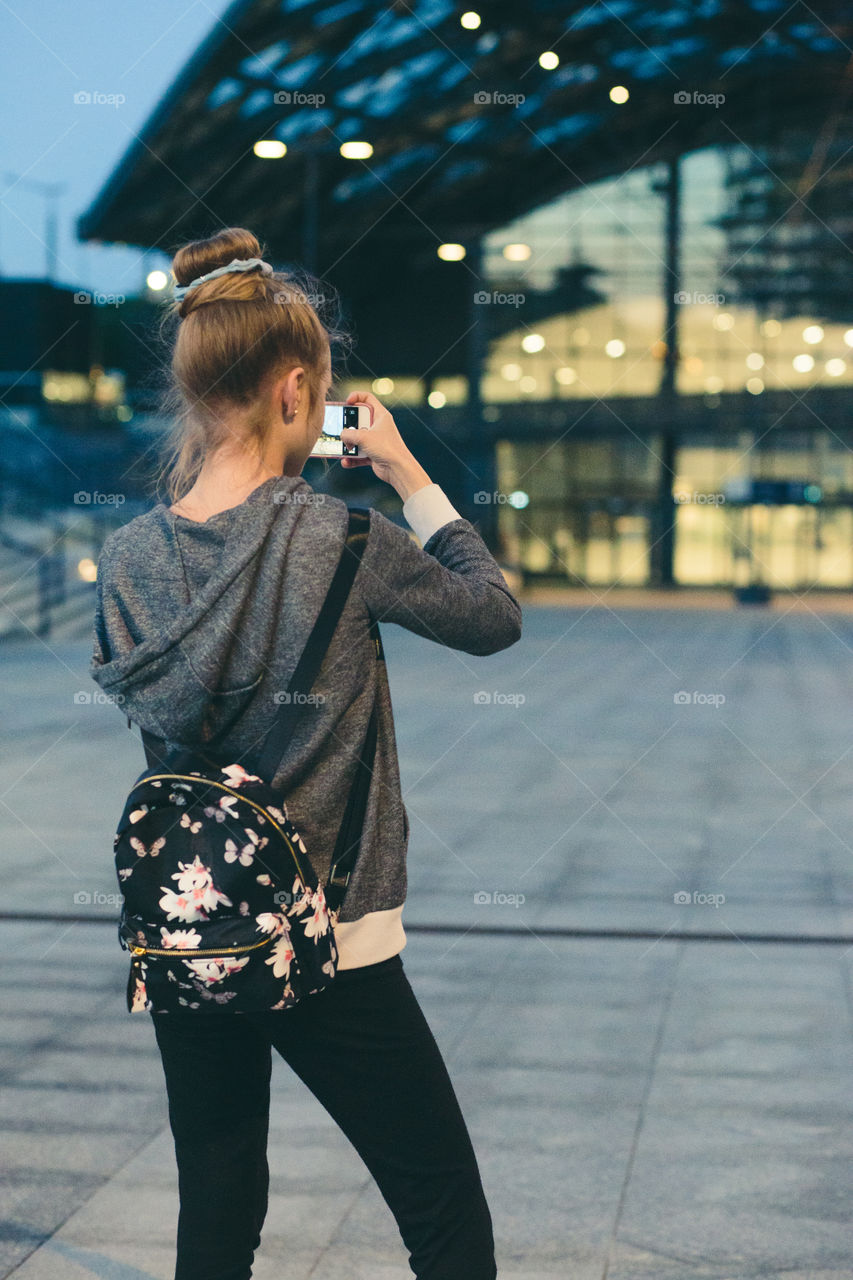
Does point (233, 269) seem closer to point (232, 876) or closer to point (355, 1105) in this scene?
point (232, 876)

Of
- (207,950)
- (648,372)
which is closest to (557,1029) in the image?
(207,950)

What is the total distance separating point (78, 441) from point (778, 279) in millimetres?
18313

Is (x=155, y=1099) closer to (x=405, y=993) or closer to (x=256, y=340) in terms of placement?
(x=405, y=993)

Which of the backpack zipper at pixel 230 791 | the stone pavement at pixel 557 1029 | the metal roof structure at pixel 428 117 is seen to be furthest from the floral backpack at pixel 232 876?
the metal roof structure at pixel 428 117

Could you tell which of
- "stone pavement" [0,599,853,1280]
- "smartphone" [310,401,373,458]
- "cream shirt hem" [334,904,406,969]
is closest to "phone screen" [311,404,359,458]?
"smartphone" [310,401,373,458]

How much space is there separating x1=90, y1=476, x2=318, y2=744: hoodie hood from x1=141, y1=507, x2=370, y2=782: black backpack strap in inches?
0.7

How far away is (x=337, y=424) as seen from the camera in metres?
1.99

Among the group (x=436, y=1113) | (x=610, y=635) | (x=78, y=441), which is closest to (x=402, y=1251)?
(x=436, y=1113)

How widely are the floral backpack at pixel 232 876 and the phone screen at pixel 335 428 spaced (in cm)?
25

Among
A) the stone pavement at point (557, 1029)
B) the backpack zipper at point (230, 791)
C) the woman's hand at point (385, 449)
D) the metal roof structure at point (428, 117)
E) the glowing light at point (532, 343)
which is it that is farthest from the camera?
the glowing light at point (532, 343)

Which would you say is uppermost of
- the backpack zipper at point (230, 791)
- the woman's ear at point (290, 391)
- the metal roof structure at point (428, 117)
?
the metal roof structure at point (428, 117)

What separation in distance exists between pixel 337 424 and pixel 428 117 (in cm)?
3169

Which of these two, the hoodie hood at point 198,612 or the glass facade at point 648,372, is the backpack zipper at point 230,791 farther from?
the glass facade at point 648,372

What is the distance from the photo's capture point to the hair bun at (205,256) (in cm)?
186
